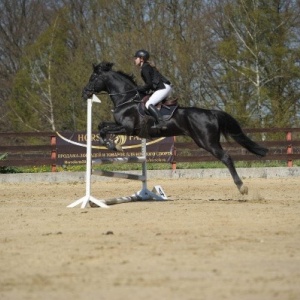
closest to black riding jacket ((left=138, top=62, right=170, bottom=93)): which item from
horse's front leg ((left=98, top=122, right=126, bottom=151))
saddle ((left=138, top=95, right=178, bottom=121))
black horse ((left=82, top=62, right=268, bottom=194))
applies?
saddle ((left=138, top=95, right=178, bottom=121))

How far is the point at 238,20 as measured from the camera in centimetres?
3503

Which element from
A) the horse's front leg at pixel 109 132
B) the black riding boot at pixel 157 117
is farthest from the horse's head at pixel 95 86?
the black riding boot at pixel 157 117

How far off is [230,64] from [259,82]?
1.37 m

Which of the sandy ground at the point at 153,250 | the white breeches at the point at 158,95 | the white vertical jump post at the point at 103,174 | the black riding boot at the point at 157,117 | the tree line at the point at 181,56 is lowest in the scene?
the sandy ground at the point at 153,250

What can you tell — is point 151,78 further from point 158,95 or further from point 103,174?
point 103,174

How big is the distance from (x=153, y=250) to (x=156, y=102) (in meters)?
7.25

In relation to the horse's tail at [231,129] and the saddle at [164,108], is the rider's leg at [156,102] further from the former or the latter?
the horse's tail at [231,129]

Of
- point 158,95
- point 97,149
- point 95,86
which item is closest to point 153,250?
point 158,95

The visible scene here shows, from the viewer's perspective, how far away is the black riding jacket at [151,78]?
1509 centimetres

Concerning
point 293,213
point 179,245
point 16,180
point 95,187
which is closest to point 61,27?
point 16,180

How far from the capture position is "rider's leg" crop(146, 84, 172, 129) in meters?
15.5

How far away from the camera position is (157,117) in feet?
51.0

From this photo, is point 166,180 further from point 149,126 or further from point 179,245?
point 179,245

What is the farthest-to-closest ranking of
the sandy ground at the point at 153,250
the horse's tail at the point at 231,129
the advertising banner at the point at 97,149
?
the advertising banner at the point at 97,149 < the horse's tail at the point at 231,129 < the sandy ground at the point at 153,250
